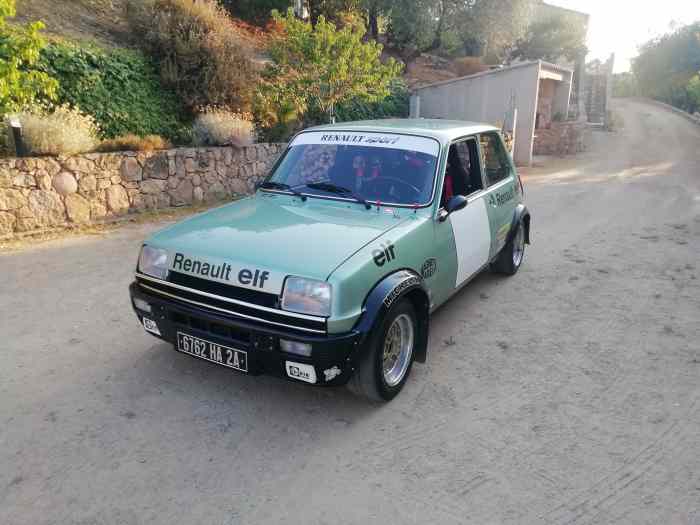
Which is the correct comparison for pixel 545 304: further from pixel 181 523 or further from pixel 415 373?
pixel 181 523

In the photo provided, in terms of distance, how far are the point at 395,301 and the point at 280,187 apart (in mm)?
1714

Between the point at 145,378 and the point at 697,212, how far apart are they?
1044 centimetres

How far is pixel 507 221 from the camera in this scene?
562 cm

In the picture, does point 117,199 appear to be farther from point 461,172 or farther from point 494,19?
point 494,19

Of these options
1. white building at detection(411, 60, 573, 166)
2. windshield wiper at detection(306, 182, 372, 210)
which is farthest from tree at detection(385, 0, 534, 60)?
windshield wiper at detection(306, 182, 372, 210)

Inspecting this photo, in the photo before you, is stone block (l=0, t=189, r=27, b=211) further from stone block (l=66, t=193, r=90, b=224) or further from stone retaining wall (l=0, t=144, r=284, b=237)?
stone block (l=66, t=193, r=90, b=224)

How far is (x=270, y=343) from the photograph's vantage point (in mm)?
3027

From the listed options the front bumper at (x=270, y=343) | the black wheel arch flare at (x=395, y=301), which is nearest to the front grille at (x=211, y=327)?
the front bumper at (x=270, y=343)

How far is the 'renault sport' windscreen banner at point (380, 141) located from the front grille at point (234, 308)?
75.1 inches

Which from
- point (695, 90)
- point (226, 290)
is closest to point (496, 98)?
point (226, 290)

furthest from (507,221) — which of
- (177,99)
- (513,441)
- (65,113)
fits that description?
(177,99)

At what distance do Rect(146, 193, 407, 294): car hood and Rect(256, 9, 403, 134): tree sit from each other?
861 centimetres

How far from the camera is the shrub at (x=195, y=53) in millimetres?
11023

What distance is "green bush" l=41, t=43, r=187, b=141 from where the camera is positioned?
9.28 metres
